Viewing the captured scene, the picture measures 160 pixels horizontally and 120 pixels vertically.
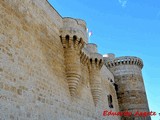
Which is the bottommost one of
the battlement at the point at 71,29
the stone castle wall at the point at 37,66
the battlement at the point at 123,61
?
the stone castle wall at the point at 37,66

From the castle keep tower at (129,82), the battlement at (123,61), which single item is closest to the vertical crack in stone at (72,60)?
the castle keep tower at (129,82)

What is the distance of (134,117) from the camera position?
1516 centimetres

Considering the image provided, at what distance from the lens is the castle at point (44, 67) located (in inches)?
186

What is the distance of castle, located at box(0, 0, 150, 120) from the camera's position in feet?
15.5

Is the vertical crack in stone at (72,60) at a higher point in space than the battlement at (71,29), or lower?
lower

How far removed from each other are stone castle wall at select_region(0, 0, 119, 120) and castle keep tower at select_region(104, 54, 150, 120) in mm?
7114

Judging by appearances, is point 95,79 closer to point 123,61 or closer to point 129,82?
point 129,82

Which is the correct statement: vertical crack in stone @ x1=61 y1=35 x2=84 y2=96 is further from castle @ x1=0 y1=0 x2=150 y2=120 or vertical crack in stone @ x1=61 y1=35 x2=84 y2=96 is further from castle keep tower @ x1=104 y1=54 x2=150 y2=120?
castle keep tower @ x1=104 y1=54 x2=150 y2=120

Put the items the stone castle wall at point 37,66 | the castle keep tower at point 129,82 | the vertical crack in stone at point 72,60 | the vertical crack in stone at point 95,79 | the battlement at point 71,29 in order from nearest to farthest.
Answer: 1. the stone castle wall at point 37,66
2. the vertical crack in stone at point 72,60
3. the battlement at point 71,29
4. the vertical crack in stone at point 95,79
5. the castle keep tower at point 129,82

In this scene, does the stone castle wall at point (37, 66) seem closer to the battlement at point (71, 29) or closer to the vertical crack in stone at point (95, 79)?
the battlement at point (71, 29)

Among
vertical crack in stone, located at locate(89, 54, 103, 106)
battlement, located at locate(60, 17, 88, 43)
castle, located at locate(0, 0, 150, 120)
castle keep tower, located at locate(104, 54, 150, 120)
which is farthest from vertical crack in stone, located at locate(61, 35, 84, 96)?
castle keep tower, located at locate(104, 54, 150, 120)

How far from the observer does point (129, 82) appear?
53.2ft

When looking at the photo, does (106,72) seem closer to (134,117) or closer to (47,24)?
(134,117)

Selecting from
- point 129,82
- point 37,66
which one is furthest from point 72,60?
point 129,82
